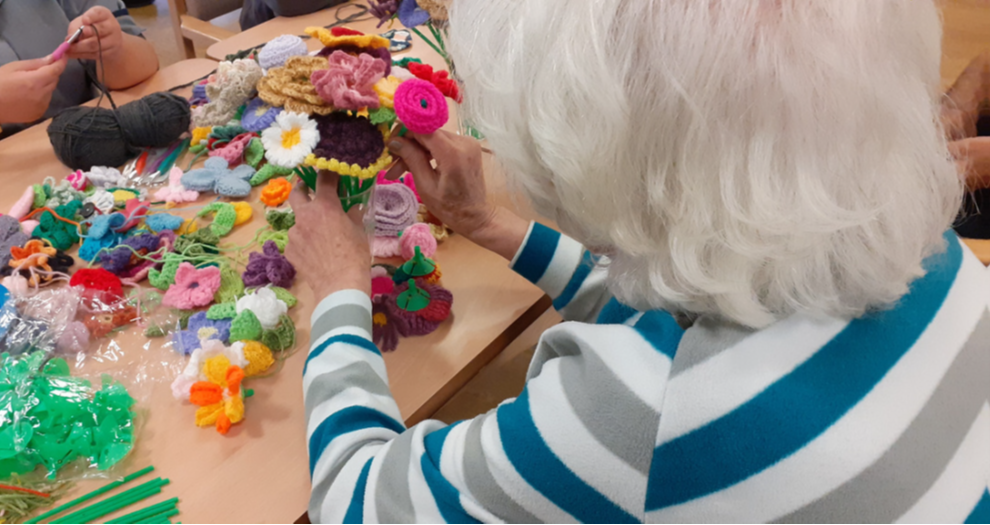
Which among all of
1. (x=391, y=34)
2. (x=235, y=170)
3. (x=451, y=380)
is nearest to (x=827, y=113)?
(x=451, y=380)

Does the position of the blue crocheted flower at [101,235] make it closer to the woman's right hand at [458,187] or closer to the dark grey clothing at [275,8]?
the woman's right hand at [458,187]

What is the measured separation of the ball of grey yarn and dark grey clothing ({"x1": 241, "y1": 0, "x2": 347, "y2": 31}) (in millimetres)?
605

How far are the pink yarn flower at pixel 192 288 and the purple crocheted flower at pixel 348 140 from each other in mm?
250

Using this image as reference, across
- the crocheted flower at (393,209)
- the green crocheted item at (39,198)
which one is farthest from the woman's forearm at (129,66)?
the crocheted flower at (393,209)

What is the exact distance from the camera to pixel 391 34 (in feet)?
4.29

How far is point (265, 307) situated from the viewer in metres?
0.70

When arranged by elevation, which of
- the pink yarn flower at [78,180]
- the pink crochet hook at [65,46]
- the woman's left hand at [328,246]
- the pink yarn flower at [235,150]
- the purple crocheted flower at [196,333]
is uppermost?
the pink crochet hook at [65,46]

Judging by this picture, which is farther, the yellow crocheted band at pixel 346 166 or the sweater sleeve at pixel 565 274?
the sweater sleeve at pixel 565 274

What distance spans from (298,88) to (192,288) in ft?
1.00

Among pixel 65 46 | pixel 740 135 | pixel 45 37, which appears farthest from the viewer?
pixel 45 37

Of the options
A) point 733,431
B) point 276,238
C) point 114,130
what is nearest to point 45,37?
point 114,130

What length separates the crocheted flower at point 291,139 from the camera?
633 millimetres

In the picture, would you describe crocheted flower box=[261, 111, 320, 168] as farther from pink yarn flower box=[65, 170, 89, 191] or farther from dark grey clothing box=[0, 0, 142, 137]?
dark grey clothing box=[0, 0, 142, 137]

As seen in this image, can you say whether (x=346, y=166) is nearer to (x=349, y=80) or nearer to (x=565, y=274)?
(x=349, y=80)
